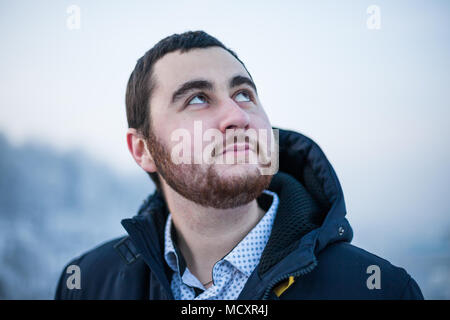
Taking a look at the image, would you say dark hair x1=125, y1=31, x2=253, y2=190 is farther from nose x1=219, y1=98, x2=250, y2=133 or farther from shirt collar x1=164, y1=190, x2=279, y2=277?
shirt collar x1=164, y1=190, x2=279, y2=277

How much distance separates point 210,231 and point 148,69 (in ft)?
2.96

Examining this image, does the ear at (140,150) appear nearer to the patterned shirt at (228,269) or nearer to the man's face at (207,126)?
the man's face at (207,126)

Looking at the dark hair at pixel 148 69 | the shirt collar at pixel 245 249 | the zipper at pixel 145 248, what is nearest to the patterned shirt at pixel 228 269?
the shirt collar at pixel 245 249

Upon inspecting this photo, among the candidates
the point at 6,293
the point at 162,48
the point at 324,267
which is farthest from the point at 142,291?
the point at 6,293

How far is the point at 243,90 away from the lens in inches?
67.8

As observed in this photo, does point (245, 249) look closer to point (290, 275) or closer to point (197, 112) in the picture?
point (290, 275)

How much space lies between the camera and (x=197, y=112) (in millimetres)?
1608

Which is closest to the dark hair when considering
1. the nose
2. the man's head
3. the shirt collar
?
the man's head

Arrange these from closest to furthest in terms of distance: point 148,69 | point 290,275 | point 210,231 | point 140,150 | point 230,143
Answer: point 290,275 → point 230,143 → point 210,231 → point 148,69 → point 140,150

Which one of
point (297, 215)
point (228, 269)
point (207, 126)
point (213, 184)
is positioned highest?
point (207, 126)

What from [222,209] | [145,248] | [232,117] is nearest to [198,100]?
[232,117]

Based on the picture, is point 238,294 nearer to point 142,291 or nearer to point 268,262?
point 268,262

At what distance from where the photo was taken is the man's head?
5.08 feet
